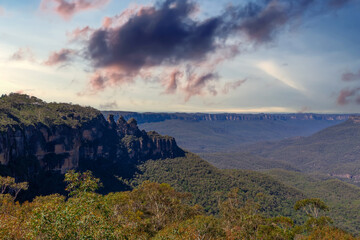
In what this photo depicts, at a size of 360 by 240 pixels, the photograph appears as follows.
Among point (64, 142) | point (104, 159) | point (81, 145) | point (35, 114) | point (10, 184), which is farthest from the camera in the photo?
point (104, 159)

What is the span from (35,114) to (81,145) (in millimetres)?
27276

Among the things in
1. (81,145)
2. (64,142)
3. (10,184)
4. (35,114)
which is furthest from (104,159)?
(10,184)

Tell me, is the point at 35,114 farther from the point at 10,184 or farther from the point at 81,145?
the point at 10,184

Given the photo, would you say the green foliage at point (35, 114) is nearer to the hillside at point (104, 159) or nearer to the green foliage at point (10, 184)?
the hillside at point (104, 159)

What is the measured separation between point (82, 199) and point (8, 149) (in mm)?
70073

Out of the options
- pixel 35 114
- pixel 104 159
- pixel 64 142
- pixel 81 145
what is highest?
pixel 35 114

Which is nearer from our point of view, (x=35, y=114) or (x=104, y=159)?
(x=35, y=114)

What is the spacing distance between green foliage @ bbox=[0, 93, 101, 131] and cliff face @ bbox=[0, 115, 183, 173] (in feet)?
8.72

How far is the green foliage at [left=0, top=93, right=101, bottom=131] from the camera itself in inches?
3437

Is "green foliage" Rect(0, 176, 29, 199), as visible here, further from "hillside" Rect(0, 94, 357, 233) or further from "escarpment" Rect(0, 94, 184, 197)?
"escarpment" Rect(0, 94, 184, 197)

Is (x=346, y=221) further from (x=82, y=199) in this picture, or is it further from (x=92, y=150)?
(x=82, y=199)

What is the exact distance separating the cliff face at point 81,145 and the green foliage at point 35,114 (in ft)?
8.72

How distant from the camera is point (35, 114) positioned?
103125 millimetres

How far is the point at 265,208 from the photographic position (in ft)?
394
